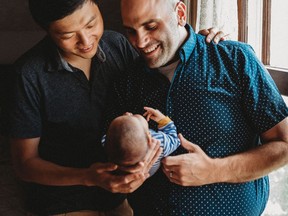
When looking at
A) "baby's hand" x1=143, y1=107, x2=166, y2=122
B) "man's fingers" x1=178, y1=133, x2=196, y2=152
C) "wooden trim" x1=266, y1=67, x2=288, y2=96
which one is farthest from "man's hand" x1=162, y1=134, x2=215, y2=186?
"wooden trim" x1=266, y1=67, x2=288, y2=96

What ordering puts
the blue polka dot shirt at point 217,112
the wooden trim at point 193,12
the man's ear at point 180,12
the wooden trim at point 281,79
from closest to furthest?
1. the blue polka dot shirt at point 217,112
2. the man's ear at point 180,12
3. the wooden trim at point 281,79
4. the wooden trim at point 193,12

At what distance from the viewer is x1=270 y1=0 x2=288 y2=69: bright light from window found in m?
1.91

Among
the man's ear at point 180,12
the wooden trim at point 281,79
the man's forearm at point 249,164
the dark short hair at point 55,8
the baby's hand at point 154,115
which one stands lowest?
the man's forearm at point 249,164

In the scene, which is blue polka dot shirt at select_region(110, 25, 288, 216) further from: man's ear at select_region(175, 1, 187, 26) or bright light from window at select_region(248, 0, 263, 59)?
bright light from window at select_region(248, 0, 263, 59)

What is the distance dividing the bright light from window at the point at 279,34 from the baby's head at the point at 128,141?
101 cm

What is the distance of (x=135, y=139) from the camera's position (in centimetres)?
130

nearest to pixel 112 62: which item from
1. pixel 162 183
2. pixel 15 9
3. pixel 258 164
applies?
pixel 162 183

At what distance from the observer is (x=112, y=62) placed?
173 cm

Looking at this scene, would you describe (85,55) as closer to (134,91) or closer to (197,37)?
(134,91)

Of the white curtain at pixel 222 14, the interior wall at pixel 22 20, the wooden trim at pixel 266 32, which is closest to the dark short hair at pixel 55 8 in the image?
the white curtain at pixel 222 14

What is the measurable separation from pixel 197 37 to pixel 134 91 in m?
0.36

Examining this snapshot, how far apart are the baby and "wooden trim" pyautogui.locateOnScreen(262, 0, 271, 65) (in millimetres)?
889

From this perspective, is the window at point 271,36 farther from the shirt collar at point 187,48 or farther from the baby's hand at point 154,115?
the baby's hand at point 154,115

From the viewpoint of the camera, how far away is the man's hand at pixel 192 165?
1.37 meters
